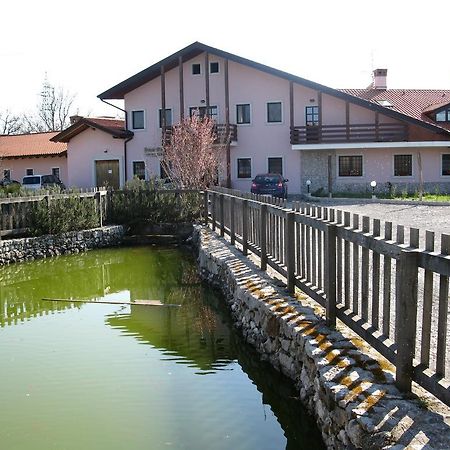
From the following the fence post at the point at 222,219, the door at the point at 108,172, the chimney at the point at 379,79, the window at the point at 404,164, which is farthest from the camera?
the chimney at the point at 379,79

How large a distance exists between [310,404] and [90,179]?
32490mm

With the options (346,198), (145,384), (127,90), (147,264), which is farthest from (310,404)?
(127,90)

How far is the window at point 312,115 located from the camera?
108 ft

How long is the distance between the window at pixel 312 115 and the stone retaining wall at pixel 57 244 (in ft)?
55.6

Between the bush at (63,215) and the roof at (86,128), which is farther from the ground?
the roof at (86,128)

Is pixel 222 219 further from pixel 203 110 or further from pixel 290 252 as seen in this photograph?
pixel 203 110

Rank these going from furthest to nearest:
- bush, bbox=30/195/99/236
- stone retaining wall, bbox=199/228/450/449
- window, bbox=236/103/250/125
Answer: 1. window, bbox=236/103/250/125
2. bush, bbox=30/195/99/236
3. stone retaining wall, bbox=199/228/450/449

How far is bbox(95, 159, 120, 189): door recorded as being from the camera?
35875 mm

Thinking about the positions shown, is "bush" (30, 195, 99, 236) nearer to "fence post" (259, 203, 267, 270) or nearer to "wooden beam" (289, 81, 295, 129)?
"fence post" (259, 203, 267, 270)

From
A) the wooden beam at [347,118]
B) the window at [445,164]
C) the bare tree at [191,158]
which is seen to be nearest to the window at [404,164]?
the window at [445,164]

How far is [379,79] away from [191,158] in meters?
19.4

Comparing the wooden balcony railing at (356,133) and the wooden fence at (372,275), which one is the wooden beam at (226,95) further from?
the wooden fence at (372,275)

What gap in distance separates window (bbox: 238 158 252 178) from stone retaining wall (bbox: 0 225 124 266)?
1572 cm

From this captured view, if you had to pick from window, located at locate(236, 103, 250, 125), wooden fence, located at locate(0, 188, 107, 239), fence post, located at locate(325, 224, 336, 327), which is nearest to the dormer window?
window, located at locate(236, 103, 250, 125)
